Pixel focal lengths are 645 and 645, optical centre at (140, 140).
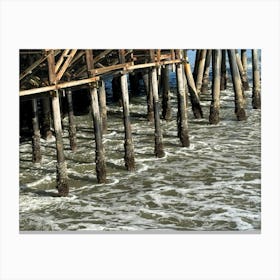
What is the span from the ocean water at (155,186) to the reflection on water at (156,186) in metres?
0.01

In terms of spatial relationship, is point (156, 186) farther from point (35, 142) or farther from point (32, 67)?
point (35, 142)

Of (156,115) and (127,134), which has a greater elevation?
(156,115)

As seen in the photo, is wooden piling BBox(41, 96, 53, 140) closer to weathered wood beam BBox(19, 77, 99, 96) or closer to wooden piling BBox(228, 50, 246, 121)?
weathered wood beam BBox(19, 77, 99, 96)

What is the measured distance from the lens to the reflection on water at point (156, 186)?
8.70 metres

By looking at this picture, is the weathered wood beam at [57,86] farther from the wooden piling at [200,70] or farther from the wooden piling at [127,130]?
the wooden piling at [200,70]

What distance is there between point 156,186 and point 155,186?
16 mm

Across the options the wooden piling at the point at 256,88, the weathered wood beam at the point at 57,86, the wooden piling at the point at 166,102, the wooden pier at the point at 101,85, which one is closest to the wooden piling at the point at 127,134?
the wooden pier at the point at 101,85

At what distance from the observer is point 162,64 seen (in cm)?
1206

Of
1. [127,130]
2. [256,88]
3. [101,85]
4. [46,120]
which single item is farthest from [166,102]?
[101,85]

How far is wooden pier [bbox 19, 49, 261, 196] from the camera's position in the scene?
31.0 ft

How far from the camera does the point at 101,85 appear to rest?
10523 millimetres

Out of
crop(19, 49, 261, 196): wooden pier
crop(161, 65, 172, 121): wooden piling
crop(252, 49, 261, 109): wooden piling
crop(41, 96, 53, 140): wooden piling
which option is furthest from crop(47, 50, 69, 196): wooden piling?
crop(252, 49, 261, 109): wooden piling
